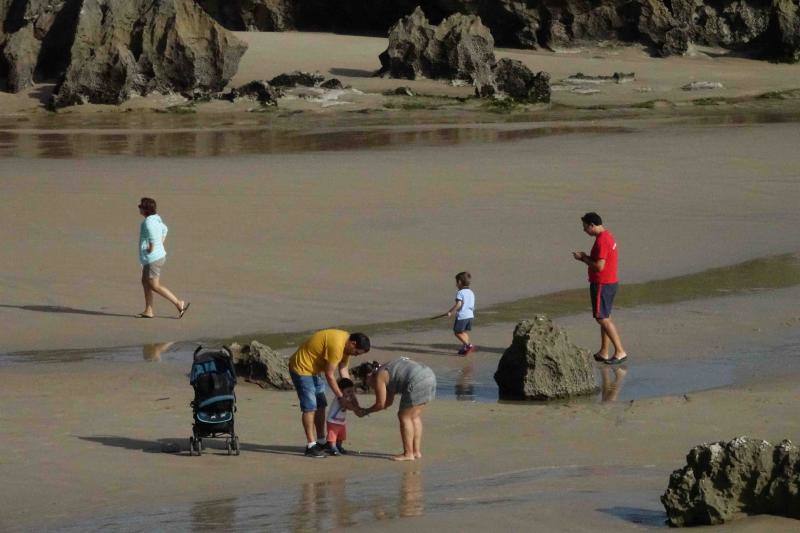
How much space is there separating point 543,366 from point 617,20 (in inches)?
1430

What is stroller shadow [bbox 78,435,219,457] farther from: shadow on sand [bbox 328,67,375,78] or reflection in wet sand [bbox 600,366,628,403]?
shadow on sand [bbox 328,67,375,78]

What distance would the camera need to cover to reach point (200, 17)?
37.7 meters

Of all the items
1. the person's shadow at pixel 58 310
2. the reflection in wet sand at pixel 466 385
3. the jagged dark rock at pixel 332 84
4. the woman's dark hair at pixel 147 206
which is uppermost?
the jagged dark rock at pixel 332 84

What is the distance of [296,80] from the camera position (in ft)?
120

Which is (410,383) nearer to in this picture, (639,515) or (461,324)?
(639,515)

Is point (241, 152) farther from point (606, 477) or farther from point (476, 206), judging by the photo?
point (606, 477)

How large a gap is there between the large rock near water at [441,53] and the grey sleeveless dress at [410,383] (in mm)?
28513

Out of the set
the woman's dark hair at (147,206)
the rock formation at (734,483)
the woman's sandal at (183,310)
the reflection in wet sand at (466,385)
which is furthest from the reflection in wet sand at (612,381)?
the woman's dark hair at (147,206)

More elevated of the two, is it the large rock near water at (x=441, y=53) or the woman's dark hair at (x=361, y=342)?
the large rock near water at (x=441, y=53)

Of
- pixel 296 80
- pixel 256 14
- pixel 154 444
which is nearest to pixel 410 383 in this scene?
pixel 154 444

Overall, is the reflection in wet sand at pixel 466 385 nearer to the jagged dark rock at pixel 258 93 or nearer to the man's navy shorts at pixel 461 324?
the man's navy shorts at pixel 461 324

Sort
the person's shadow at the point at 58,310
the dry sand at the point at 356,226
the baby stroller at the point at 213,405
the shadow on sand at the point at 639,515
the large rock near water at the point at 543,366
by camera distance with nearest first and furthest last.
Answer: the shadow on sand at the point at 639,515
the baby stroller at the point at 213,405
the large rock near water at the point at 543,366
the person's shadow at the point at 58,310
the dry sand at the point at 356,226

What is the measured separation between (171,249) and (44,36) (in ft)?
75.9

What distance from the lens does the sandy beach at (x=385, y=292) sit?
8.81 metres
